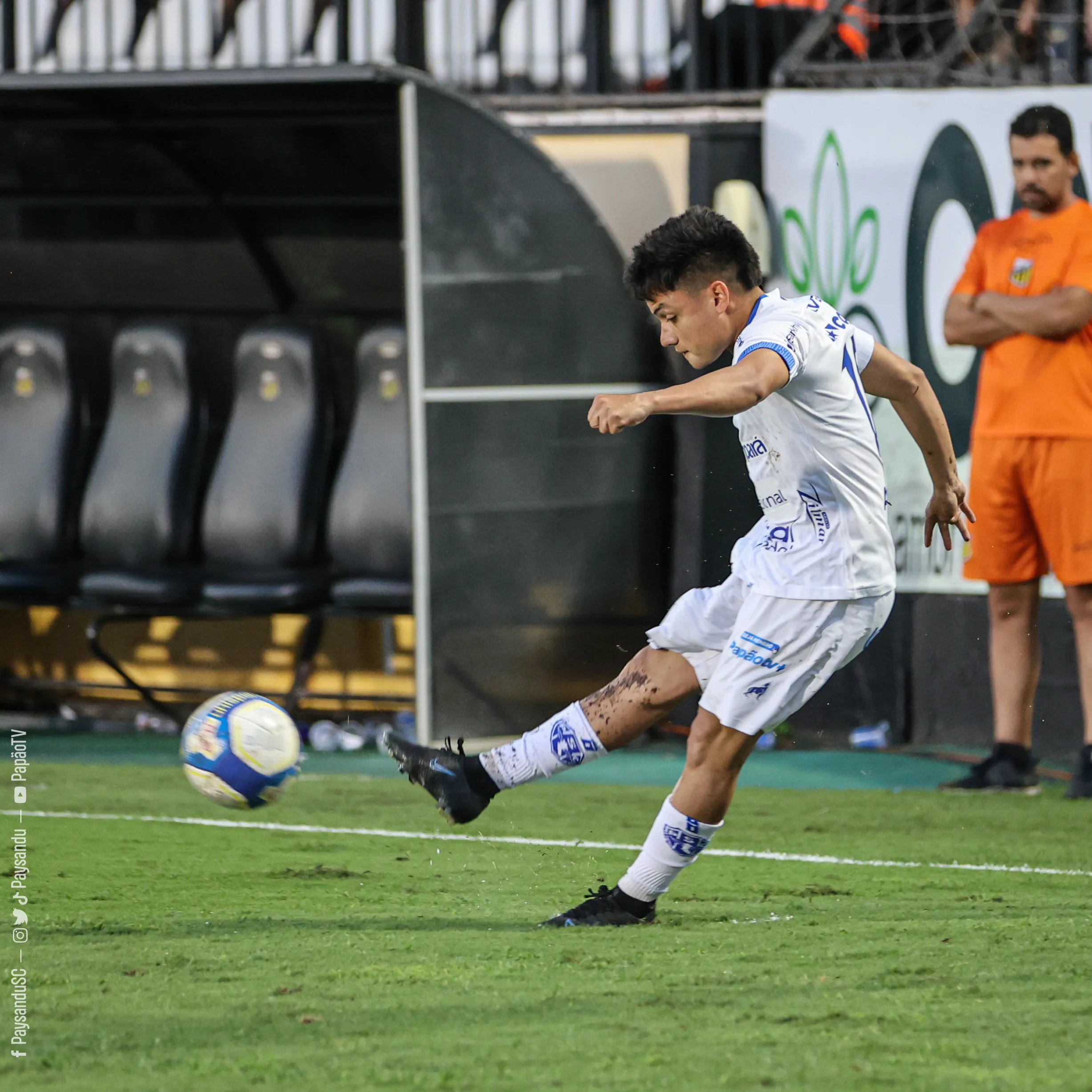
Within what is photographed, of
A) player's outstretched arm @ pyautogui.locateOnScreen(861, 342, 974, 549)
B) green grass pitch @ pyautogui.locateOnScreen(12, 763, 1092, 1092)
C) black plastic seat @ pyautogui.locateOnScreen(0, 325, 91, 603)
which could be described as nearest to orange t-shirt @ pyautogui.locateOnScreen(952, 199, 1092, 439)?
green grass pitch @ pyautogui.locateOnScreen(12, 763, 1092, 1092)

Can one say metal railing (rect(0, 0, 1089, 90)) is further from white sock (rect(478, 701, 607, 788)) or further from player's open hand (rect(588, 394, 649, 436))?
player's open hand (rect(588, 394, 649, 436))

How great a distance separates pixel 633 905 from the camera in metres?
4.70

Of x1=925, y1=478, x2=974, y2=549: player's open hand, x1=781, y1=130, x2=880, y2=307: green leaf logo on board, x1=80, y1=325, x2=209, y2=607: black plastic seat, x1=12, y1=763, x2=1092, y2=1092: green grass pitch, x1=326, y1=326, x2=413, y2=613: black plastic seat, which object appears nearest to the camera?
x1=12, y1=763, x2=1092, y2=1092: green grass pitch

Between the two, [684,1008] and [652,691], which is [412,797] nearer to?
[652,691]

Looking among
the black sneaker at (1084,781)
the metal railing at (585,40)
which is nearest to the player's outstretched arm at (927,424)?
the black sneaker at (1084,781)

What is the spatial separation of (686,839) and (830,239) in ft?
16.2

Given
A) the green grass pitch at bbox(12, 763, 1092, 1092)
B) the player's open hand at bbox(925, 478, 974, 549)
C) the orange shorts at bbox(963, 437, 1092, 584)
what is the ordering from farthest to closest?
the orange shorts at bbox(963, 437, 1092, 584)
the player's open hand at bbox(925, 478, 974, 549)
the green grass pitch at bbox(12, 763, 1092, 1092)

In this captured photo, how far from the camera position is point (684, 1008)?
12.2ft

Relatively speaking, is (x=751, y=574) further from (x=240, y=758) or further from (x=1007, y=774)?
(x=1007, y=774)

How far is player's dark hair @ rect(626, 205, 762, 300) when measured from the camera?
177 inches

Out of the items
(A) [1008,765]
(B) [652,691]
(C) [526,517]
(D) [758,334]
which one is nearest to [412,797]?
(C) [526,517]

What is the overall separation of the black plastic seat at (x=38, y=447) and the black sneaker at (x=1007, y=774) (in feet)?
16.2

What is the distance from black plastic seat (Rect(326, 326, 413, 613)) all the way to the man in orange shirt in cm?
311

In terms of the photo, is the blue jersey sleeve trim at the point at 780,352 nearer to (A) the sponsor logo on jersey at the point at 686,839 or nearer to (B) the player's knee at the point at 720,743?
(B) the player's knee at the point at 720,743
